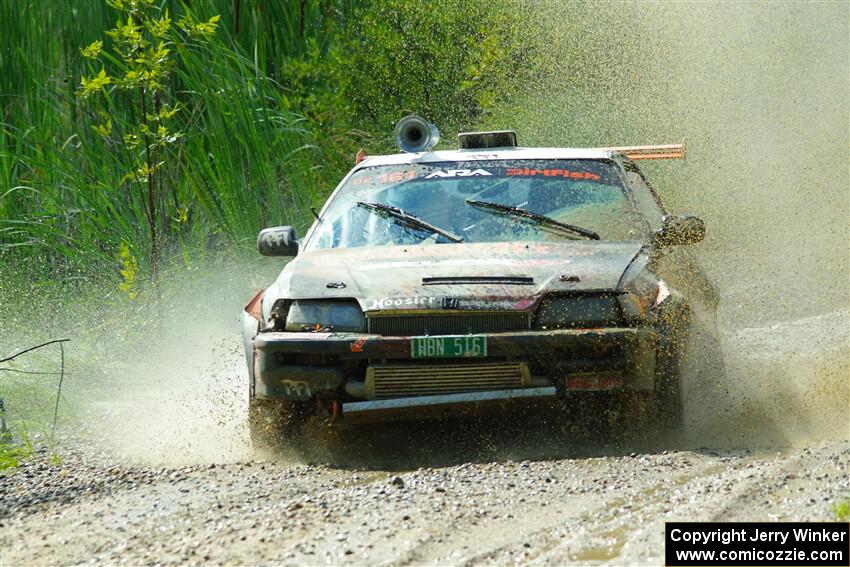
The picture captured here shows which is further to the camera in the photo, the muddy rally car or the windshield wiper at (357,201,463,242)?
the windshield wiper at (357,201,463,242)

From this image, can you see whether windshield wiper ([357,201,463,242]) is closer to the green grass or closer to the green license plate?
the green license plate

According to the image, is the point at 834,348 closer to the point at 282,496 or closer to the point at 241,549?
the point at 282,496

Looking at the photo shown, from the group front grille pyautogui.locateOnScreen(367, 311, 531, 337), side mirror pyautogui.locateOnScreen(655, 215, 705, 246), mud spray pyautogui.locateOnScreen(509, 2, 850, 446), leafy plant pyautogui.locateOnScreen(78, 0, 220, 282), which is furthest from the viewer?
mud spray pyautogui.locateOnScreen(509, 2, 850, 446)

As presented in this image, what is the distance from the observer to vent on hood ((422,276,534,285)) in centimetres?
594

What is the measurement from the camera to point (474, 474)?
211 inches

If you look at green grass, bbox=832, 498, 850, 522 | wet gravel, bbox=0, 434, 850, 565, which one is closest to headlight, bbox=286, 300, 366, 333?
wet gravel, bbox=0, 434, 850, 565

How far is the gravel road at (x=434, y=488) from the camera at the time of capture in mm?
4289

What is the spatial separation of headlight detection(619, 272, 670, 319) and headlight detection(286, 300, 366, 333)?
1121 millimetres

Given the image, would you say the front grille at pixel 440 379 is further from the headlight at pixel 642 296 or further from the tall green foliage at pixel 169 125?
the tall green foliage at pixel 169 125

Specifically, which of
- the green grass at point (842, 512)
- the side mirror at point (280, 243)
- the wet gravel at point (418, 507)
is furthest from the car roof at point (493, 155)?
the green grass at point (842, 512)

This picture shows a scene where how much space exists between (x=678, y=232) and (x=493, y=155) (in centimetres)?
122

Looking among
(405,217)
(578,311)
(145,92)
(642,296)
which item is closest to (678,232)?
(642,296)

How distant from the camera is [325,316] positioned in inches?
235

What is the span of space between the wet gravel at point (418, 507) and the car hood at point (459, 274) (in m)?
0.70
